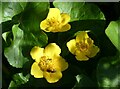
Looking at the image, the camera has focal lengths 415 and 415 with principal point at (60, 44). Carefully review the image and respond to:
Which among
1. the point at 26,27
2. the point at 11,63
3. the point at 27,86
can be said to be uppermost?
the point at 26,27

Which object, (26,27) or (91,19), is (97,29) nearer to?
(91,19)

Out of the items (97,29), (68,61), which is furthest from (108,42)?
(68,61)

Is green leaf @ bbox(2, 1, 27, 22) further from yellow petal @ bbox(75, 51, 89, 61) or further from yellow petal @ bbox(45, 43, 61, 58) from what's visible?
yellow petal @ bbox(75, 51, 89, 61)

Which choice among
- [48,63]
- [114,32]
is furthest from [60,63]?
[114,32]

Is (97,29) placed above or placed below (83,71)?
above

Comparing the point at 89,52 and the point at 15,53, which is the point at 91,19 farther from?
the point at 15,53

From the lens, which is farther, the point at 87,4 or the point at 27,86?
the point at 87,4
